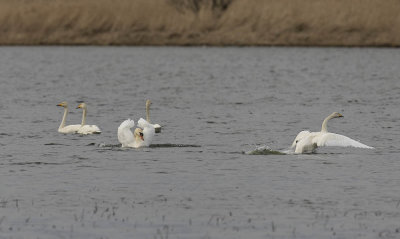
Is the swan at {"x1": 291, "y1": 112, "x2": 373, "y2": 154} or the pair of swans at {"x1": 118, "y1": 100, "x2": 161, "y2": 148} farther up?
the pair of swans at {"x1": 118, "y1": 100, "x2": 161, "y2": 148}

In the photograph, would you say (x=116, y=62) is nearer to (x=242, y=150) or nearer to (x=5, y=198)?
(x=242, y=150)

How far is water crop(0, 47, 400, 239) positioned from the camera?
16750 millimetres

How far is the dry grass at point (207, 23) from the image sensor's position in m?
119

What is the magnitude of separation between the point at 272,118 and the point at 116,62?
5400 cm

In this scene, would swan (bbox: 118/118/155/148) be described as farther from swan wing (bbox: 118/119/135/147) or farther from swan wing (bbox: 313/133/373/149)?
swan wing (bbox: 313/133/373/149)

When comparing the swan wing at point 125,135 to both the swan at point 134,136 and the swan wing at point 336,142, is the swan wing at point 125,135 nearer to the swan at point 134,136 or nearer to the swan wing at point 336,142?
the swan at point 134,136

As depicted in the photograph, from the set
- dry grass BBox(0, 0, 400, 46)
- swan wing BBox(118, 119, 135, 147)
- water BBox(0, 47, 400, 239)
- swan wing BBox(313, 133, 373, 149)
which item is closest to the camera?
water BBox(0, 47, 400, 239)

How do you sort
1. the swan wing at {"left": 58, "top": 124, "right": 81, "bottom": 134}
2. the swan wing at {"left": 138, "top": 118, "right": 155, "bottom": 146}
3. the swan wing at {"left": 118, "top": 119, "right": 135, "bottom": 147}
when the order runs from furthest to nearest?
1. the swan wing at {"left": 58, "top": 124, "right": 81, "bottom": 134}
2. the swan wing at {"left": 138, "top": 118, "right": 155, "bottom": 146}
3. the swan wing at {"left": 118, "top": 119, "right": 135, "bottom": 147}

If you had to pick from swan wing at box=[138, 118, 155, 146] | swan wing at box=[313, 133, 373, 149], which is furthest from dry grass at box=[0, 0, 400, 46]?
swan wing at box=[313, 133, 373, 149]

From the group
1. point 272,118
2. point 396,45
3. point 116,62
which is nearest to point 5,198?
point 272,118

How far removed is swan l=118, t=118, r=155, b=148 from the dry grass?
9297 centimetres

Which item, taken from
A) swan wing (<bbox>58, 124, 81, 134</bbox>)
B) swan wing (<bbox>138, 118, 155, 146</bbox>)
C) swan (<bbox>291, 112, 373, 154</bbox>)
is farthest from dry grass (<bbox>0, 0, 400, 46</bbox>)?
swan (<bbox>291, 112, 373, 154</bbox>)

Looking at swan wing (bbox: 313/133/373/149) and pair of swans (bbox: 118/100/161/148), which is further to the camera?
pair of swans (bbox: 118/100/161/148)

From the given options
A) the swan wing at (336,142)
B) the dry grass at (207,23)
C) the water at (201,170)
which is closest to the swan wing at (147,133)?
the water at (201,170)
